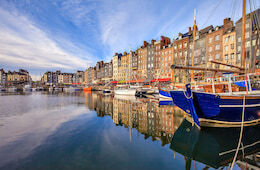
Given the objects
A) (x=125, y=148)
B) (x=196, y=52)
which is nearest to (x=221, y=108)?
(x=125, y=148)

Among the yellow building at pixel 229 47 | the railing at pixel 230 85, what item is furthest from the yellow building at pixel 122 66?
the railing at pixel 230 85

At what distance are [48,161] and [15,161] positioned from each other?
4.63ft

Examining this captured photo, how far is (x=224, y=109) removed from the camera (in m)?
8.34

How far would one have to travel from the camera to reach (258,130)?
9.10 meters

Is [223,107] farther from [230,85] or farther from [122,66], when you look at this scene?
[122,66]

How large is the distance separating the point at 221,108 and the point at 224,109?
20 cm

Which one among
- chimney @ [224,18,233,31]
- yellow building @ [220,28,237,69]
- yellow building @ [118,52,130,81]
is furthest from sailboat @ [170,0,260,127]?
yellow building @ [118,52,130,81]

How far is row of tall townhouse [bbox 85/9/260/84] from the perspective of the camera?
3117cm

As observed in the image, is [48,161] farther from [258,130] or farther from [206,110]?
[258,130]

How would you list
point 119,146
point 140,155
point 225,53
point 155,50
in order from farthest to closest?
point 155,50, point 225,53, point 119,146, point 140,155

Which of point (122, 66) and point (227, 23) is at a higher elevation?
point (227, 23)

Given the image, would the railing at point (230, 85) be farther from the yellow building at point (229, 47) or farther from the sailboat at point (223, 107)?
the yellow building at point (229, 47)

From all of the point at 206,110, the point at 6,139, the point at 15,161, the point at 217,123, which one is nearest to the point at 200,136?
the point at 206,110

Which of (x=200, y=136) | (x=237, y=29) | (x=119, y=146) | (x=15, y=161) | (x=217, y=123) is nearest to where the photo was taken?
(x=15, y=161)
